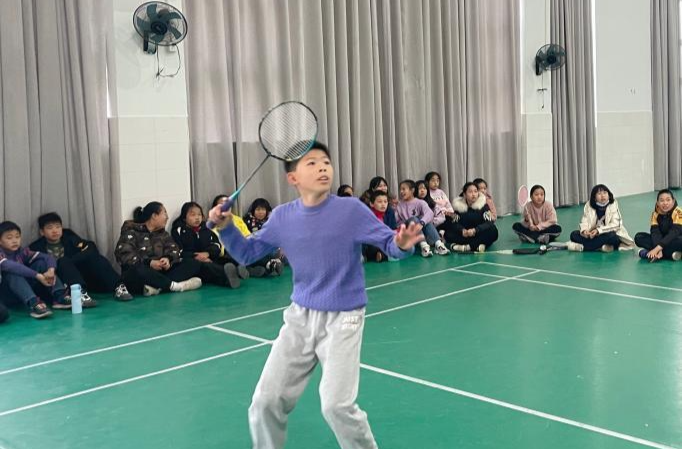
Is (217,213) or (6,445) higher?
(217,213)

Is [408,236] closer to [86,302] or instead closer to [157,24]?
[86,302]

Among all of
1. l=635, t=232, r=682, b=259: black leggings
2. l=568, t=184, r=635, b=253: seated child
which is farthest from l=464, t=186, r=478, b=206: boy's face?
l=635, t=232, r=682, b=259: black leggings

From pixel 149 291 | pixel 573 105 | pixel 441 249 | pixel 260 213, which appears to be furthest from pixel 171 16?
pixel 573 105

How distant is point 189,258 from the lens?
29.2 feet

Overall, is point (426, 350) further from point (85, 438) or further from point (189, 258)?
point (189, 258)

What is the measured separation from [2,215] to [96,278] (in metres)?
1.14

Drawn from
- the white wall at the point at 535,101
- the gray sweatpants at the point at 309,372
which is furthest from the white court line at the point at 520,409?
the white wall at the point at 535,101

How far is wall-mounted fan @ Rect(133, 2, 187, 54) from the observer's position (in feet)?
29.5

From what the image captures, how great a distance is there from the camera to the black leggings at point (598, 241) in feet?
33.9

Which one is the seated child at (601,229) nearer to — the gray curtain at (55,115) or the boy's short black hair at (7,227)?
the gray curtain at (55,115)

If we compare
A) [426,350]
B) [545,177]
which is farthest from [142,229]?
[545,177]

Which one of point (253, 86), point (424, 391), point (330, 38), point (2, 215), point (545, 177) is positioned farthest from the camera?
point (545, 177)

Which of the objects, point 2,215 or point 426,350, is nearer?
point 426,350

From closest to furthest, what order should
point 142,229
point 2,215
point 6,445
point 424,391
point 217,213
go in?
point 217,213, point 6,445, point 424,391, point 2,215, point 142,229
